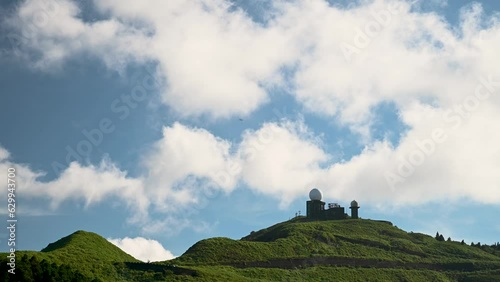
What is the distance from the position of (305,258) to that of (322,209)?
118ft

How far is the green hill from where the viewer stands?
82750mm

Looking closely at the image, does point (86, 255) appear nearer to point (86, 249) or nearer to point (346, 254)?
point (86, 249)

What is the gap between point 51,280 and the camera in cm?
6191

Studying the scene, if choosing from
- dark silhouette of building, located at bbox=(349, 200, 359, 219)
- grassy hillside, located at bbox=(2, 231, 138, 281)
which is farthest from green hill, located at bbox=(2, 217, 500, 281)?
dark silhouette of building, located at bbox=(349, 200, 359, 219)

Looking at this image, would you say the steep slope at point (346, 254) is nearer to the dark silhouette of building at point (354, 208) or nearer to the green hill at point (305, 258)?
the green hill at point (305, 258)

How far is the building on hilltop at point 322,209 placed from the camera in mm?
141875

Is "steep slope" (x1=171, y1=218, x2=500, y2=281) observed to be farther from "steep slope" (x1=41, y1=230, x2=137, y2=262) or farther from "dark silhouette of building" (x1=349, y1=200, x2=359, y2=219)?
"steep slope" (x1=41, y1=230, x2=137, y2=262)

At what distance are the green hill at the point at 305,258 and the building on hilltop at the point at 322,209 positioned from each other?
139 inches

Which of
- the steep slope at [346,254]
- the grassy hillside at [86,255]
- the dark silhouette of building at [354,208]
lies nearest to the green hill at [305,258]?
the steep slope at [346,254]

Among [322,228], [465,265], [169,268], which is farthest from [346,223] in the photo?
[169,268]

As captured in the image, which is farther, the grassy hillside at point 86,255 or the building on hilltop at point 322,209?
the building on hilltop at point 322,209

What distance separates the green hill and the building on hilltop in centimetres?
352

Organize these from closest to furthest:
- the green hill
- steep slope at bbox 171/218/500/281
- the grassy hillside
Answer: the grassy hillside < the green hill < steep slope at bbox 171/218/500/281

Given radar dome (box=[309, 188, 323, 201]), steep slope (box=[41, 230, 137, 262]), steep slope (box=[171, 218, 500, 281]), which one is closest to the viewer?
steep slope (box=[41, 230, 137, 262])
